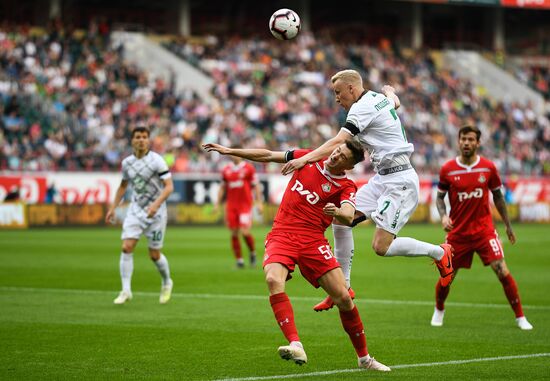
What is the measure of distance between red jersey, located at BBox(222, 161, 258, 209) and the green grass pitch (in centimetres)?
143

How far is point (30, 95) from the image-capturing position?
37.5 meters

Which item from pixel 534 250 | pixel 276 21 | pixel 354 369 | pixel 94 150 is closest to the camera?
pixel 354 369

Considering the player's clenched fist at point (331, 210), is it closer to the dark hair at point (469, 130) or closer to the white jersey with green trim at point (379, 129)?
the white jersey with green trim at point (379, 129)

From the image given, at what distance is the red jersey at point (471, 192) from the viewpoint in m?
12.5

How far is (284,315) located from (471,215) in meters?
4.51

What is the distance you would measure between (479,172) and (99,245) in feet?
56.3

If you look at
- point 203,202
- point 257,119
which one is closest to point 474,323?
point 203,202

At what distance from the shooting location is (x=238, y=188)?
74.7 ft

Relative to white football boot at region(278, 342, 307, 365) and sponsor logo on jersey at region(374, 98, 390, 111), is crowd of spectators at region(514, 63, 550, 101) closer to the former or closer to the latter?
sponsor logo on jersey at region(374, 98, 390, 111)

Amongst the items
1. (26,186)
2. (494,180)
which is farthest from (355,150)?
(26,186)

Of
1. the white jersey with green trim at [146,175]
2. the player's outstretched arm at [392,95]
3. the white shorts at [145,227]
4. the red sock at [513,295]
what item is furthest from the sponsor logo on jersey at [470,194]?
the white shorts at [145,227]

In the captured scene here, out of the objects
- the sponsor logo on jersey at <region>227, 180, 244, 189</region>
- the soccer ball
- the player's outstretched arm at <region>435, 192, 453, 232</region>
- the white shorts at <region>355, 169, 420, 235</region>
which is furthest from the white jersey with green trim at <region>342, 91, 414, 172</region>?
the sponsor logo on jersey at <region>227, 180, 244, 189</region>

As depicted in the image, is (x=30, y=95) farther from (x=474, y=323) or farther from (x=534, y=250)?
(x=474, y=323)

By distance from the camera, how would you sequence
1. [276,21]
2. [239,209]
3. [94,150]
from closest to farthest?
[276,21] → [239,209] → [94,150]
